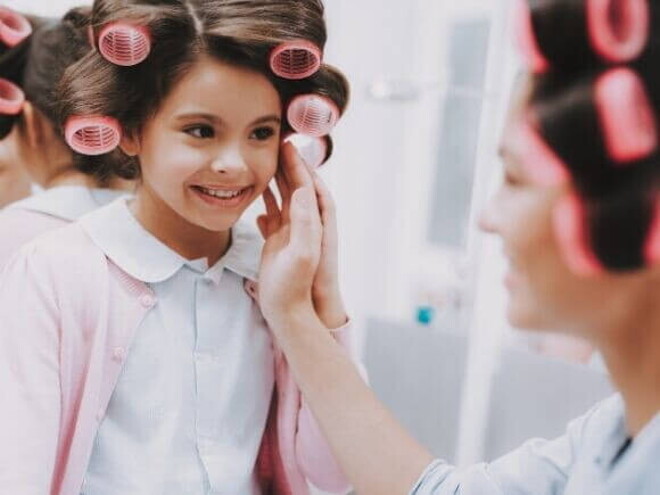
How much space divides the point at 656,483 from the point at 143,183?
53 cm


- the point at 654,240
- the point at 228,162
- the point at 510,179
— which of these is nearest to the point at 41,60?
the point at 228,162

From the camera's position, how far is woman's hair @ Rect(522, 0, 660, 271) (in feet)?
1.42

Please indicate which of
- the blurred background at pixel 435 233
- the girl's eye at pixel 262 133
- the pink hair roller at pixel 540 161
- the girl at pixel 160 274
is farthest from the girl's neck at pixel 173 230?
the blurred background at pixel 435 233

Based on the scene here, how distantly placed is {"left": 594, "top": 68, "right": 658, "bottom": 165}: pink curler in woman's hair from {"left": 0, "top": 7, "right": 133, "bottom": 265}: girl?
0.68 meters

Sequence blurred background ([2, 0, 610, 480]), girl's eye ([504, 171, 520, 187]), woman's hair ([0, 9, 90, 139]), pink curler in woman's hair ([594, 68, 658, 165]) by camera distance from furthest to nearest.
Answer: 1. blurred background ([2, 0, 610, 480])
2. woman's hair ([0, 9, 90, 139])
3. girl's eye ([504, 171, 520, 187])
4. pink curler in woman's hair ([594, 68, 658, 165])

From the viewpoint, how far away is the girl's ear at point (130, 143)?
0.77m

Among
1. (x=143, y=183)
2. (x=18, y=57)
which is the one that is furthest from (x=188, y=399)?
(x=18, y=57)

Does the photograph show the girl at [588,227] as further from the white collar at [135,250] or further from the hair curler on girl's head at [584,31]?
the white collar at [135,250]

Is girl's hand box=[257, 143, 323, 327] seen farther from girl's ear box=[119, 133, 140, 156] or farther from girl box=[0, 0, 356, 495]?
girl's ear box=[119, 133, 140, 156]

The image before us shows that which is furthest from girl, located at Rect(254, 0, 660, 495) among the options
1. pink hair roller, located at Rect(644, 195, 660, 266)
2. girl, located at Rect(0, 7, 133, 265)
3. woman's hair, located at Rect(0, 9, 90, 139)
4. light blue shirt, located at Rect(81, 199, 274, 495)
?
woman's hair, located at Rect(0, 9, 90, 139)

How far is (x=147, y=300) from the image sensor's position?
2.46 feet

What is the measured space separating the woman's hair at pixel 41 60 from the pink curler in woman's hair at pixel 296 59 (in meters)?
0.44

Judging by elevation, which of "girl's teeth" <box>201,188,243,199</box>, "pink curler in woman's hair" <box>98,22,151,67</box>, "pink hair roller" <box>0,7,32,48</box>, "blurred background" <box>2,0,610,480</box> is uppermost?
"pink curler in woman's hair" <box>98,22,151,67</box>

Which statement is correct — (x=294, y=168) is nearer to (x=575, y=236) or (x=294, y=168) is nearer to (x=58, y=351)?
(x=58, y=351)
